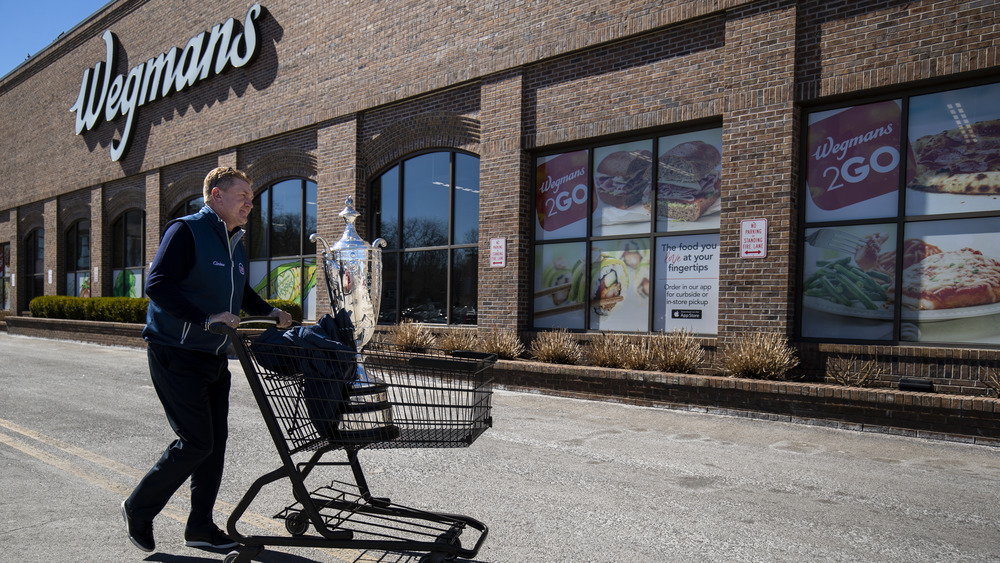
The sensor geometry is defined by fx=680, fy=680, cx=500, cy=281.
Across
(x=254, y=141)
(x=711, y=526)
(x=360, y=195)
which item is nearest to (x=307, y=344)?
(x=711, y=526)

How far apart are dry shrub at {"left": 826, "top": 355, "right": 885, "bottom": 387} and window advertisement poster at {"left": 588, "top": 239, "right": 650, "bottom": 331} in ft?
10.3

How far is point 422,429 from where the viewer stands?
12.1 ft

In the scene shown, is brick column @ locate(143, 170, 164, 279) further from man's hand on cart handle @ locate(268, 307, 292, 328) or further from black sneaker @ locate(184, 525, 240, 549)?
black sneaker @ locate(184, 525, 240, 549)

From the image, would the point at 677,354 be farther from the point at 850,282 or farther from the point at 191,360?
the point at 191,360

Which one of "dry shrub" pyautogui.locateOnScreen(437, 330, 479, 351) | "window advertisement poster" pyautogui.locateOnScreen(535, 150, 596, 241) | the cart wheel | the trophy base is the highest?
"window advertisement poster" pyautogui.locateOnScreen(535, 150, 596, 241)

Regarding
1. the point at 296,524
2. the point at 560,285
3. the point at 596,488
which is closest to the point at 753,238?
the point at 560,285

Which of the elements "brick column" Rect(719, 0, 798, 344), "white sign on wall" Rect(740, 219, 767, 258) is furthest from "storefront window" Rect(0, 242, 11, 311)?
"white sign on wall" Rect(740, 219, 767, 258)

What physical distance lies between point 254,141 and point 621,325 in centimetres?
1234

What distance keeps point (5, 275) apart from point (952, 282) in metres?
38.1

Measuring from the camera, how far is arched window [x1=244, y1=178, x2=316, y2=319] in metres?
17.9

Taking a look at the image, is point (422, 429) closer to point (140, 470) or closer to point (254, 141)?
point (140, 470)

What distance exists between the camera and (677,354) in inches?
383

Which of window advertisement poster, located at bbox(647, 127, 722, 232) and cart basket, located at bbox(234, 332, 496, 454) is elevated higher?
window advertisement poster, located at bbox(647, 127, 722, 232)

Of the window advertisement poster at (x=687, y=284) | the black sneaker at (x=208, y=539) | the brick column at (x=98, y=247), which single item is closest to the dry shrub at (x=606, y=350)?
the window advertisement poster at (x=687, y=284)
